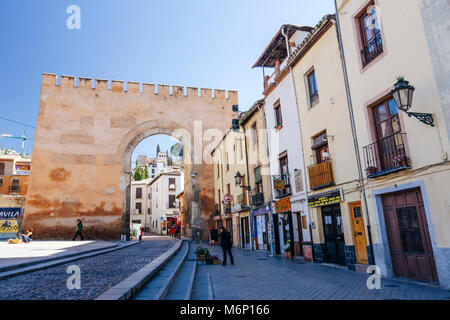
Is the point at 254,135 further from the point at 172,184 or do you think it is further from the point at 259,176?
the point at 172,184

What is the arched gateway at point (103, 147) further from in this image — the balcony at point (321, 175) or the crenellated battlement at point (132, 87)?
the balcony at point (321, 175)

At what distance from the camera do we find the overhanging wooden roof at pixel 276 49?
13.6m

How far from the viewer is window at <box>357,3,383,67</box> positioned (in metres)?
8.04

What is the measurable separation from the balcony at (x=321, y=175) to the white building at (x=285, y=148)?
0.76 meters

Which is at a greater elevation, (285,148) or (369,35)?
(369,35)

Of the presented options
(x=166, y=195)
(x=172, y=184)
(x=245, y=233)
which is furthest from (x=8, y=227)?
(x=172, y=184)

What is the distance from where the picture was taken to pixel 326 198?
10070mm

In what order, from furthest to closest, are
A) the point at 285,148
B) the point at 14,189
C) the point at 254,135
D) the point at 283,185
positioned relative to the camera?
the point at 14,189
the point at 254,135
the point at 285,148
the point at 283,185

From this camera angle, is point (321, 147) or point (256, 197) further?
point (256, 197)

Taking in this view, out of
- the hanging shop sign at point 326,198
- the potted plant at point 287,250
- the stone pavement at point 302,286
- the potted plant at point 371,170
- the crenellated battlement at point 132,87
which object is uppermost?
the crenellated battlement at point 132,87

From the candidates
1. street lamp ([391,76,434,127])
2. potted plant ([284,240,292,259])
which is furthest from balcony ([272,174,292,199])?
street lamp ([391,76,434,127])

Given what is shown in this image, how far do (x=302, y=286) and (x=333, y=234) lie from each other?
403cm

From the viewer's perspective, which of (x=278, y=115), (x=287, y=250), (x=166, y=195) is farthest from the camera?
(x=166, y=195)

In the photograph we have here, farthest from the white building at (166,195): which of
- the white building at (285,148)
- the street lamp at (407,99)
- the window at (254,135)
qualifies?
the street lamp at (407,99)
